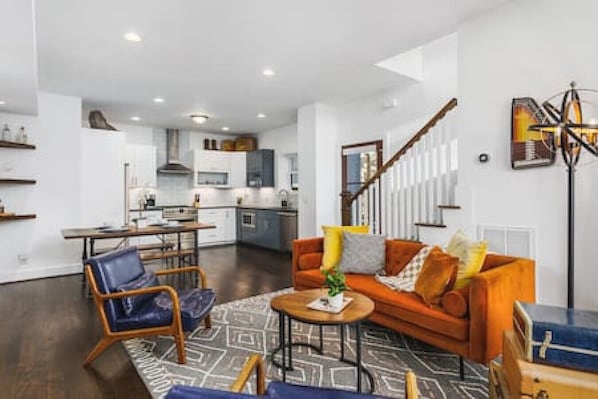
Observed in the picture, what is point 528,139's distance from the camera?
293 cm

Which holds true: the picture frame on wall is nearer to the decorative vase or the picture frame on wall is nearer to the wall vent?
the wall vent

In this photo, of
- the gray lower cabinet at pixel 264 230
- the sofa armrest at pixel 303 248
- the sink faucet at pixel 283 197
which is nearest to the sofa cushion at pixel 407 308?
the sofa armrest at pixel 303 248

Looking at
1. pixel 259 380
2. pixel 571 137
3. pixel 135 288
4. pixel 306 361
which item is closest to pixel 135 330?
pixel 135 288

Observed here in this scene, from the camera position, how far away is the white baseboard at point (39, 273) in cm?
501

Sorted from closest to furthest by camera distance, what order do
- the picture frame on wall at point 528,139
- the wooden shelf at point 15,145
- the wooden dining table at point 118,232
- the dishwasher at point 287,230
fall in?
the picture frame on wall at point 528,139
the wooden dining table at point 118,232
the wooden shelf at point 15,145
the dishwasher at point 287,230

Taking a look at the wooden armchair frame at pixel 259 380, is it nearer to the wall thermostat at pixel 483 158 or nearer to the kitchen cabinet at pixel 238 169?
the wall thermostat at pixel 483 158

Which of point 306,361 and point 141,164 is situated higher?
point 141,164

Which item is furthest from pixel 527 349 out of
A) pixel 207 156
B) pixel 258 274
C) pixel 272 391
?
pixel 207 156

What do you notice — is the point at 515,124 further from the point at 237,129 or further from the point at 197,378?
the point at 237,129

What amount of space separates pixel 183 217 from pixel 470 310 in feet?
21.7

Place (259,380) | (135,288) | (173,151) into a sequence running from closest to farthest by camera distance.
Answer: (259,380), (135,288), (173,151)

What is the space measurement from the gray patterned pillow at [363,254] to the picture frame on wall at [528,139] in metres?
1.42

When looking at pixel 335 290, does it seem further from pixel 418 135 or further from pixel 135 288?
pixel 418 135

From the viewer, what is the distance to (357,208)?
500cm
